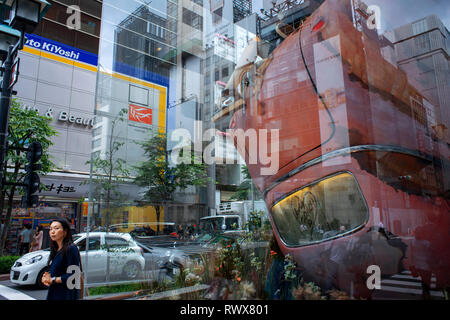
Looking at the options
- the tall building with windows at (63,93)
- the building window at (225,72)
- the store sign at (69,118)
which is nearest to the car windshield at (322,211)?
the building window at (225,72)

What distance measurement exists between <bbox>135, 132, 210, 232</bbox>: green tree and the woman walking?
1761 millimetres

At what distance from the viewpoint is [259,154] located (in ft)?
14.4

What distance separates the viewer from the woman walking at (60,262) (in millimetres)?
3179

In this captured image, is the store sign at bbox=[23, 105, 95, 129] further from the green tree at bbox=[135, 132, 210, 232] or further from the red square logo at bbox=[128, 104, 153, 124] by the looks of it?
the green tree at bbox=[135, 132, 210, 232]

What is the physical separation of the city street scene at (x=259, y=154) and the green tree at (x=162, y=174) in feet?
0.08

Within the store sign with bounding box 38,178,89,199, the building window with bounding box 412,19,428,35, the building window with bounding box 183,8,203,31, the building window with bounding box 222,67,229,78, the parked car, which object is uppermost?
the building window with bounding box 183,8,203,31

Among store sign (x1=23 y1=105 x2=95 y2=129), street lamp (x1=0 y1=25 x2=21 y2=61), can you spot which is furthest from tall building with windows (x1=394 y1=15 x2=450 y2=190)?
Result: store sign (x1=23 y1=105 x2=95 y2=129)

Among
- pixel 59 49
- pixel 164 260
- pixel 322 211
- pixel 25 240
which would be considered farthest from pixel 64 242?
pixel 59 49

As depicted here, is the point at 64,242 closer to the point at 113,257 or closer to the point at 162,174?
the point at 113,257

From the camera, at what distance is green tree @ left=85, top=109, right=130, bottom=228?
5301 millimetres

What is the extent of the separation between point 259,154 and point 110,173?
102 inches

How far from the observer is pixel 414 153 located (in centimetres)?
340

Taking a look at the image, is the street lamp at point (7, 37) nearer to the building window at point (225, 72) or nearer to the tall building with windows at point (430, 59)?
the building window at point (225, 72)
